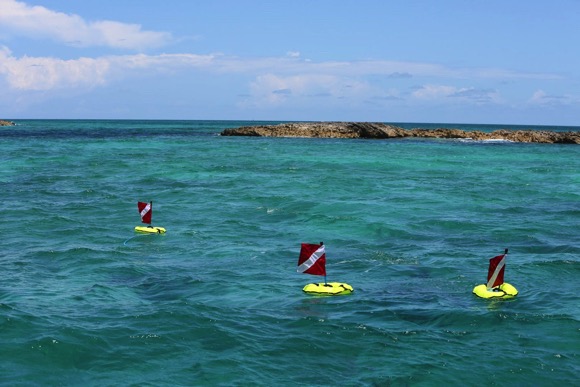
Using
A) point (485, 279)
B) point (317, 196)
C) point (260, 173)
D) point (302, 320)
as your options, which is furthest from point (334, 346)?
point (260, 173)

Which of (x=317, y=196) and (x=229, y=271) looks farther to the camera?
(x=317, y=196)

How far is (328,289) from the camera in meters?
18.0

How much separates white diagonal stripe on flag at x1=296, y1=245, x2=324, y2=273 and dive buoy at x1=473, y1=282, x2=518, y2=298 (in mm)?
4417

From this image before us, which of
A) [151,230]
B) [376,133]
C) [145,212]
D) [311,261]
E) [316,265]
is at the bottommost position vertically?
[151,230]

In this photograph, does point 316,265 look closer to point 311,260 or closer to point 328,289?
point 311,260

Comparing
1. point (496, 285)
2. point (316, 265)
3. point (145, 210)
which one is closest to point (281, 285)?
point (316, 265)

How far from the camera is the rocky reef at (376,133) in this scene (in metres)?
92.1

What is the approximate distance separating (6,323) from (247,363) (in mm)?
5768

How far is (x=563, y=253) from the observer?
2316 cm

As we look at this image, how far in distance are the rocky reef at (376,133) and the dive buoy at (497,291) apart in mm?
75005

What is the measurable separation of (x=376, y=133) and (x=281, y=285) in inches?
3000

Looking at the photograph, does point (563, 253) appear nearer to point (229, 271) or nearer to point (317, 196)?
point (229, 271)

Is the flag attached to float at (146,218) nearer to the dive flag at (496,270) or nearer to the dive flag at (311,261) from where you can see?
the dive flag at (311,261)

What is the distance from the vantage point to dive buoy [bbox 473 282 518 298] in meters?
17.8
